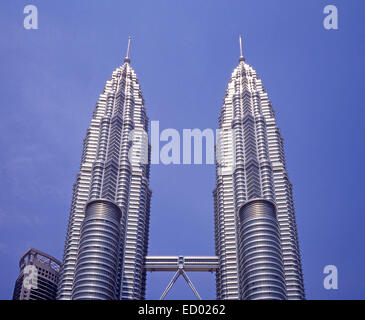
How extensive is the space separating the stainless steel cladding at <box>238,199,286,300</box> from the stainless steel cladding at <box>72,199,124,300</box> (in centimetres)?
4876

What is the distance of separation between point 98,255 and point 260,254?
59202mm

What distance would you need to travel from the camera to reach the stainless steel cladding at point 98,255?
17662 centimetres

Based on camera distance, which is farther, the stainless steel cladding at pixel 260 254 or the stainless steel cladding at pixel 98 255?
the stainless steel cladding at pixel 98 255

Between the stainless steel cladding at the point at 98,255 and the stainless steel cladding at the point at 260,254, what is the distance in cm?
4876

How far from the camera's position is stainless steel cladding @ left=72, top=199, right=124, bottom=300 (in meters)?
177

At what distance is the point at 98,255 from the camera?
18488 cm

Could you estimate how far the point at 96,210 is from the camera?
195000 mm

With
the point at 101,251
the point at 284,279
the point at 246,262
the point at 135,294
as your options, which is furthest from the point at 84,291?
the point at 284,279

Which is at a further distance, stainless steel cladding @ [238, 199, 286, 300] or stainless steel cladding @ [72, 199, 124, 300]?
stainless steel cladding @ [72, 199, 124, 300]
